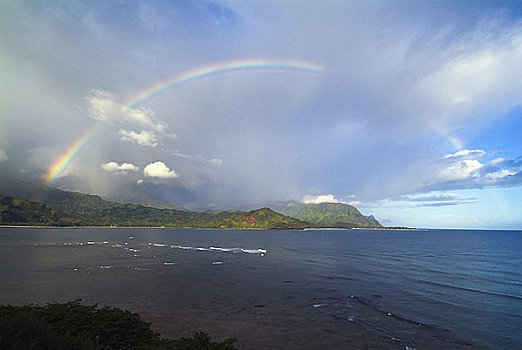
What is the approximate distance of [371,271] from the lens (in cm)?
6475

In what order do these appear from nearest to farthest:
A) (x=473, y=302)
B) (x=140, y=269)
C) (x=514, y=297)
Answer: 1. (x=473, y=302)
2. (x=514, y=297)
3. (x=140, y=269)

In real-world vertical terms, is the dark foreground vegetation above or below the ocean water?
above

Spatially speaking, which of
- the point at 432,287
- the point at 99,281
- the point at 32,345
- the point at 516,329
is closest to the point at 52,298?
the point at 99,281

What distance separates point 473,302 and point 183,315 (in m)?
39.6

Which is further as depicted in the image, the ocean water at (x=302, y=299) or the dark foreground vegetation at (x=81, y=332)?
the ocean water at (x=302, y=299)

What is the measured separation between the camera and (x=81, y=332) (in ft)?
54.2

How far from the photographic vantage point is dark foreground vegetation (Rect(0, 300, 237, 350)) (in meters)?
10.9

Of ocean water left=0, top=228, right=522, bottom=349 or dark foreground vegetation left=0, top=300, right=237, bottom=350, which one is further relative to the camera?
ocean water left=0, top=228, right=522, bottom=349

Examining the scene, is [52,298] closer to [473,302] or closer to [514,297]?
[473,302]

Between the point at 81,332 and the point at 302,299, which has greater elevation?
the point at 81,332

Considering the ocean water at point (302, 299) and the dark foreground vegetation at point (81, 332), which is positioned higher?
the dark foreground vegetation at point (81, 332)

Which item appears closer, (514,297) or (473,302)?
(473,302)

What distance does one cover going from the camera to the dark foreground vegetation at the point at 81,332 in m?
10.9

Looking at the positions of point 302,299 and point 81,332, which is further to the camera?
point 302,299
